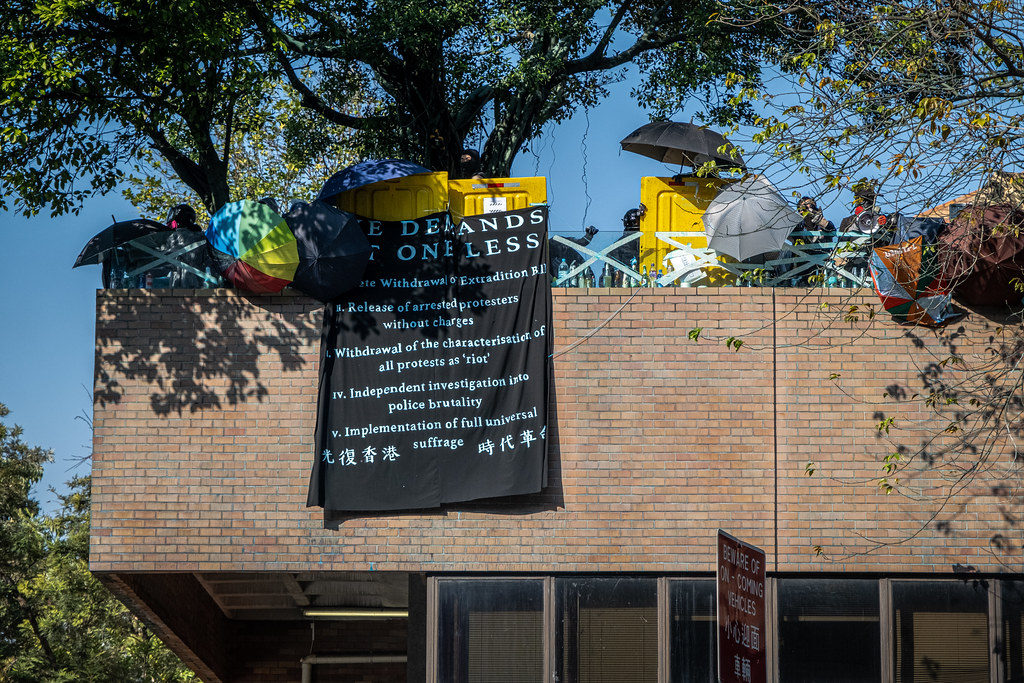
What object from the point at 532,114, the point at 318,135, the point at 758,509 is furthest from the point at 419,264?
the point at 318,135

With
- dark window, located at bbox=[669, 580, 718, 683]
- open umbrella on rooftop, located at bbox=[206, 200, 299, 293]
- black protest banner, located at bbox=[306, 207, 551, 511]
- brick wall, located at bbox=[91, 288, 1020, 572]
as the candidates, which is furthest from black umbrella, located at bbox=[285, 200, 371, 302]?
dark window, located at bbox=[669, 580, 718, 683]

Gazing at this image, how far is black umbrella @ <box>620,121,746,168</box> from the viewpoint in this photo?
44.5 ft

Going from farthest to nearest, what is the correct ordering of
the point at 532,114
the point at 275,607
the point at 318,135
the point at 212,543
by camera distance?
the point at 318,135 → the point at 532,114 → the point at 275,607 → the point at 212,543

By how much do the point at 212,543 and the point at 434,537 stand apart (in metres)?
2.20

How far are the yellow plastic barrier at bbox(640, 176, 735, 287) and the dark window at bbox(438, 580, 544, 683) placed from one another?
12.5 feet

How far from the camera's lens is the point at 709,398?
40.0 ft

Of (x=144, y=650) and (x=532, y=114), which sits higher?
(x=532, y=114)

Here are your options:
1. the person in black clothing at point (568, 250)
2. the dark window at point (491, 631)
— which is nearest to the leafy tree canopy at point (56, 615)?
the dark window at point (491, 631)

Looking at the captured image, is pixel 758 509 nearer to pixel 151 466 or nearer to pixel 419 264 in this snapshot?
pixel 419 264

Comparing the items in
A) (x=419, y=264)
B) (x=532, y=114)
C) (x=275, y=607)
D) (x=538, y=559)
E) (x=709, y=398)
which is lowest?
(x=275, y=607)

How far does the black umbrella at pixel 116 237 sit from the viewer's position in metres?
12.6

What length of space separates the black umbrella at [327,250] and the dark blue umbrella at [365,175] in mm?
293

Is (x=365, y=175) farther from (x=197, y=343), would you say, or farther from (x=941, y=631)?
(x=941, y=631)

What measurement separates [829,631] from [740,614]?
434 centimetres
